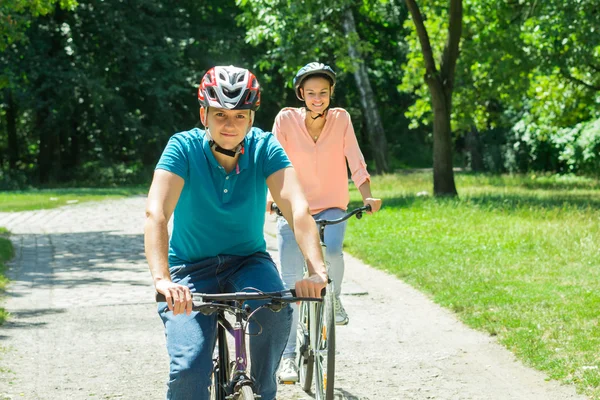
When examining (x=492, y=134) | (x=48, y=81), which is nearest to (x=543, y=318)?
(x=48, y=81)

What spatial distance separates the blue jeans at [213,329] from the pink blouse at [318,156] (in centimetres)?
225

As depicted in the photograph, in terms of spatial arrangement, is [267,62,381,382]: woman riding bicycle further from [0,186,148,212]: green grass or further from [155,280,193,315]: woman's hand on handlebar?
[0,186,148,212]: green grass

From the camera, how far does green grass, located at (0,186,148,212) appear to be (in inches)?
990

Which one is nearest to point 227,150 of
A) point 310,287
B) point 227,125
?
point 227,125

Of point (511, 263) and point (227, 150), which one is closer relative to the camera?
point (227, 150)

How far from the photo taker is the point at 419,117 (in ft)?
109

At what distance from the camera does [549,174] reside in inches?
1341

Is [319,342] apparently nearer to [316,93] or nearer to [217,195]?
[316,93]

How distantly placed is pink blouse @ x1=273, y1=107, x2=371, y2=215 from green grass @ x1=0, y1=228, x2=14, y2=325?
3.70 m

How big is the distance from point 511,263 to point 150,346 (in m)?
5.33

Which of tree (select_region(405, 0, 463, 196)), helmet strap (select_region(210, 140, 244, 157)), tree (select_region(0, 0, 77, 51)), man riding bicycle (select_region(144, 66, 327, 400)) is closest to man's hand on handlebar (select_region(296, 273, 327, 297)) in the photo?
man riding bicycle (select_region(144, 66, 327, 400))

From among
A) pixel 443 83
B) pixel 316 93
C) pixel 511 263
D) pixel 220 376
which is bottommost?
pixel 511 263

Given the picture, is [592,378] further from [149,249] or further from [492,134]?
[492,134]

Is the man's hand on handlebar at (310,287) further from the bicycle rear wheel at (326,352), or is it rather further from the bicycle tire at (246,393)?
the bicycle rear wheel at (326,352)
